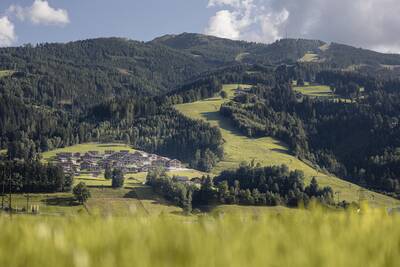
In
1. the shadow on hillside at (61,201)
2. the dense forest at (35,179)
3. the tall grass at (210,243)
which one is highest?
the tall grass at (210,243)

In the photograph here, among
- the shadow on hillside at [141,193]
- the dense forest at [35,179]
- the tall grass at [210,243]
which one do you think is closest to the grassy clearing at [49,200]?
the dense forest at [35,179]

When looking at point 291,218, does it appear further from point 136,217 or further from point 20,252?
point 20,252

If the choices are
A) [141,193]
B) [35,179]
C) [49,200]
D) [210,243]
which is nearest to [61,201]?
[49,200]

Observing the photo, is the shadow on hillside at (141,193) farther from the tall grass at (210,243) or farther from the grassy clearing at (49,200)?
the tall grass at (210,243)

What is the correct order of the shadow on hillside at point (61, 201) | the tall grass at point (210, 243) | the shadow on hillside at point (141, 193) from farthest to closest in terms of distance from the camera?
the shadow on hillside at point (141, 193) → the shadow on hillside at point (61, 201) → the tall grass at point (210, 243)

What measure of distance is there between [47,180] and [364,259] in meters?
191

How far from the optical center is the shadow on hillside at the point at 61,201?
166 m

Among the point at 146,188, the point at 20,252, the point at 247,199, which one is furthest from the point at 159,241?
the point at 146,188

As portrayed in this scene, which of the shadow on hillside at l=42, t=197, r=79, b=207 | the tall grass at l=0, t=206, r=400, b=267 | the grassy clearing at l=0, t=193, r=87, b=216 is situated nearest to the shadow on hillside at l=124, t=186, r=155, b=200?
the shadow on hillside at l=42, t=197, r=79, b=207

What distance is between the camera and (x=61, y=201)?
6718 inches

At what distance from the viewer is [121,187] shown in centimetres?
19500

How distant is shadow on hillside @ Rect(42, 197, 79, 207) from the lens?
166 m

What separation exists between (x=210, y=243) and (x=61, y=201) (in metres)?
175

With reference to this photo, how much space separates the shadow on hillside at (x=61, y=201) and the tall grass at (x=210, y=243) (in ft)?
548
